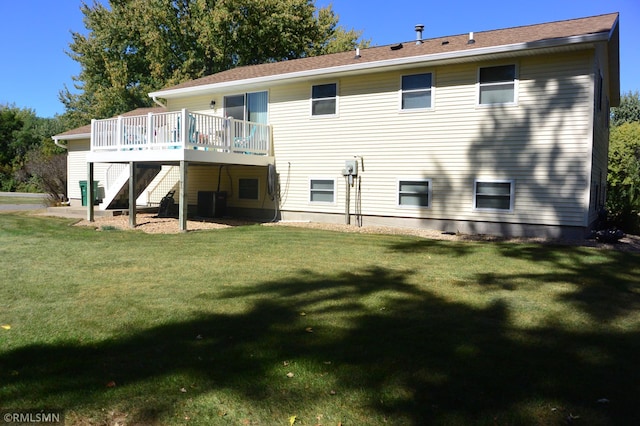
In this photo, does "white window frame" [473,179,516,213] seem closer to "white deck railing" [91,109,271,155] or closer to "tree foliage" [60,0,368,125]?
"white deck railing" [91,109,271,155]

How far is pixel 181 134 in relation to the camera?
12.5m

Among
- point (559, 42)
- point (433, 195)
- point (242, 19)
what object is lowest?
point (433, 195)

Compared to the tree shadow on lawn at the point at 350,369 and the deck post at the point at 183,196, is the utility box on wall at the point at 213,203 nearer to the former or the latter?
the deck post at the point at 183,196

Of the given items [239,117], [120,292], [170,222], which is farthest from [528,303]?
[239,117]

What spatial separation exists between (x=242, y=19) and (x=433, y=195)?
1917 cm

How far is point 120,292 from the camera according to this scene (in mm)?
5852

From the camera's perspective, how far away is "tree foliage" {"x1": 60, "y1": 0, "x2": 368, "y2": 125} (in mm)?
27203

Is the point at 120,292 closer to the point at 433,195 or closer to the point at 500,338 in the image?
the point at 500,338

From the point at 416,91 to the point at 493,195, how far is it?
11.6ft

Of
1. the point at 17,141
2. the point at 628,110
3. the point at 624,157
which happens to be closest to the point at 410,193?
the point at 624,157

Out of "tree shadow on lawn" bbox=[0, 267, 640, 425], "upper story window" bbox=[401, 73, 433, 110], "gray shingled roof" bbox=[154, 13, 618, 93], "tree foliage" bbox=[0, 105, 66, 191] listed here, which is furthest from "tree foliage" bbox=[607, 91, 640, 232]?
"tree foliage" bbox=[0, 105, 66, 191]

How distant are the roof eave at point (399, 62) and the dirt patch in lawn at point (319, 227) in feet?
14.5

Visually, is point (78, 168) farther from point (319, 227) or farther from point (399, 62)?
point (399, 62)

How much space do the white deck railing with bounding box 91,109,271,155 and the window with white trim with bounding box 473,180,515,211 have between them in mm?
6838
